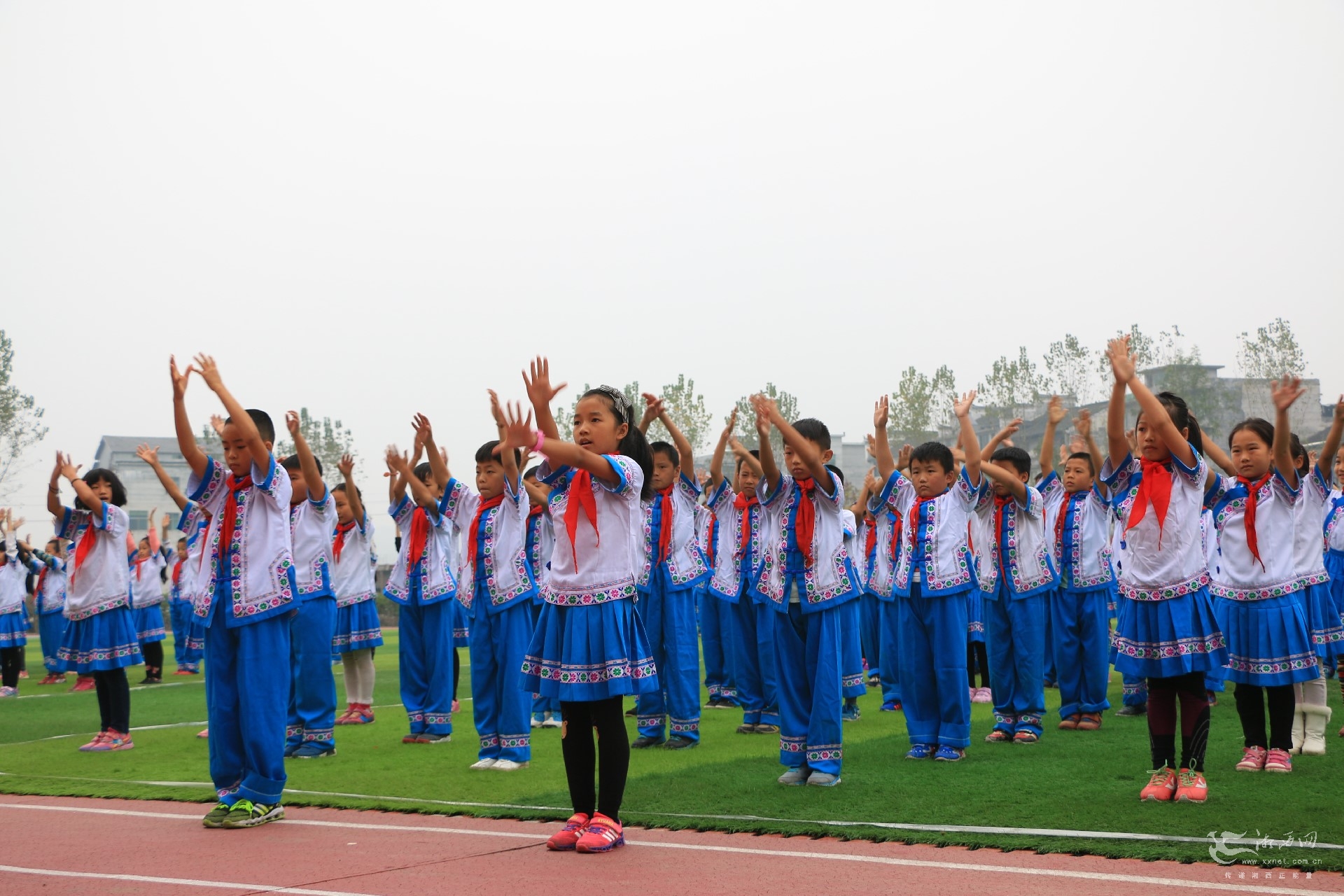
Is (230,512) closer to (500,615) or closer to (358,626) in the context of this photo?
(500,615)

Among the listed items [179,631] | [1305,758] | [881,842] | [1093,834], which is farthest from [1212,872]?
[179,631]

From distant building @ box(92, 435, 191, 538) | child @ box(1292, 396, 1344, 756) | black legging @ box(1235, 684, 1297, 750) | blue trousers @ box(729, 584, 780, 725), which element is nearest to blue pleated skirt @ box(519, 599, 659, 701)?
blue trousers @ box(729, 584, 780, 725)

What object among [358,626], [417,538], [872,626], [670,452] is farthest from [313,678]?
[872,626]

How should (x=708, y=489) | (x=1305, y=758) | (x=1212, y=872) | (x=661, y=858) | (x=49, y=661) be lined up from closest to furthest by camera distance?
1. (x=1212, y=872)
2. (x=661, y=858)
3. (x=1305, y=758)
4. (x=708, y=489)
5. (x=49, y=661)

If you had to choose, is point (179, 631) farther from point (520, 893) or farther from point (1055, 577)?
point (520, 893)

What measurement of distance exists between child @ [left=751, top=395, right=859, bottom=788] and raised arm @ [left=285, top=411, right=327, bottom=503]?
2642 mm

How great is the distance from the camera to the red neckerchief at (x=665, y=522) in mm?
8500

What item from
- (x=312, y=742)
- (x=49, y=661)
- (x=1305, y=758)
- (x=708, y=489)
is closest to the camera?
(x=1305, y=758)

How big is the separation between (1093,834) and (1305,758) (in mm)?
2745

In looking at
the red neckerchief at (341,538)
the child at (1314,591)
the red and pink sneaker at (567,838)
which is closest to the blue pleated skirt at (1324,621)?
the child at (1314,591)

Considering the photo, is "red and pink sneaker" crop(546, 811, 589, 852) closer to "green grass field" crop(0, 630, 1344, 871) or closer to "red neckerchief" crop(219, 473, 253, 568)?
"green grass field" crop(0, 630, 1344, 871)

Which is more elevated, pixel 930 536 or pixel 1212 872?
pixel 930 536

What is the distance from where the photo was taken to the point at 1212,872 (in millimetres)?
4133

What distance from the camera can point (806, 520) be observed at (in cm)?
650
